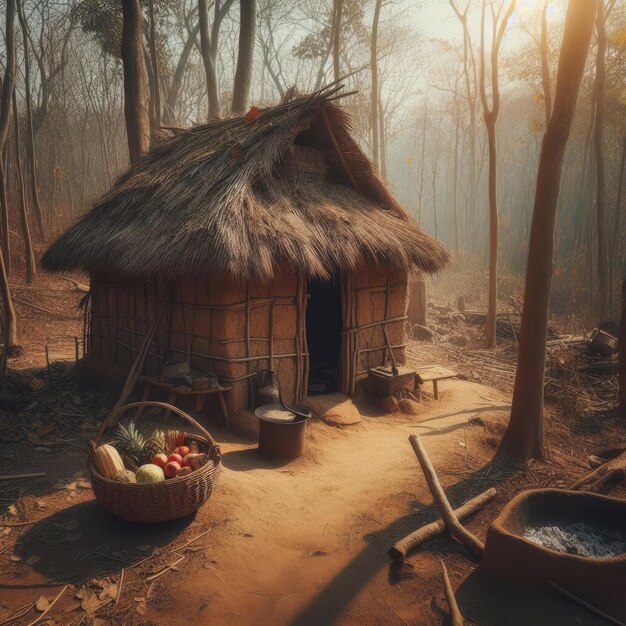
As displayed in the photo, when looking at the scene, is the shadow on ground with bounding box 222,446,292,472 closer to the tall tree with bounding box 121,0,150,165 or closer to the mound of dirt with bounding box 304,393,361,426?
the mound of dirt with bounding box 304,393,361,426

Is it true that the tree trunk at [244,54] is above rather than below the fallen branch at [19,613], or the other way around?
Answer: above

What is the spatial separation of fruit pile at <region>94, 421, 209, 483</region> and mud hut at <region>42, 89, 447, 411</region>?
161 centimetres

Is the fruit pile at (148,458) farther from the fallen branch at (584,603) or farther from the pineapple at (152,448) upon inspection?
the fallen branch at (584,603)

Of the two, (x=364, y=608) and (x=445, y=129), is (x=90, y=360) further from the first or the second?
(x=445, y=129)

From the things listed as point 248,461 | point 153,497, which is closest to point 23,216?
point 248,461

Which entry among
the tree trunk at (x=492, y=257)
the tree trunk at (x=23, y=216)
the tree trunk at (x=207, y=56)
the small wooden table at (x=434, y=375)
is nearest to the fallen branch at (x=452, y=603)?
the small wooden table at (x=434, y=375)

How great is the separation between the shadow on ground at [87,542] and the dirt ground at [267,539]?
0.01 meters

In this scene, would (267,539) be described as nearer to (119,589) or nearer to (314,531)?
(314,531)

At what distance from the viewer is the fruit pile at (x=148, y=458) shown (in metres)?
3.33

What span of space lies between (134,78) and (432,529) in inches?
378

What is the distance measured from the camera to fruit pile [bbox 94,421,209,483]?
3334 mm

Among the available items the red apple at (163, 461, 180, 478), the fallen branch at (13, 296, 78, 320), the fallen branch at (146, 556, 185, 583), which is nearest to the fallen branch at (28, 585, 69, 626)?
the fallen branch at (146, 556, 185, 583)

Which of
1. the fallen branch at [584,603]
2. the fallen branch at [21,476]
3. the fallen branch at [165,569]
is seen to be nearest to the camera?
the fallen branch at [584,603]

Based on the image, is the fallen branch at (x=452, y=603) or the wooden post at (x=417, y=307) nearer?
the fallen branch at (x=452, y=603)
